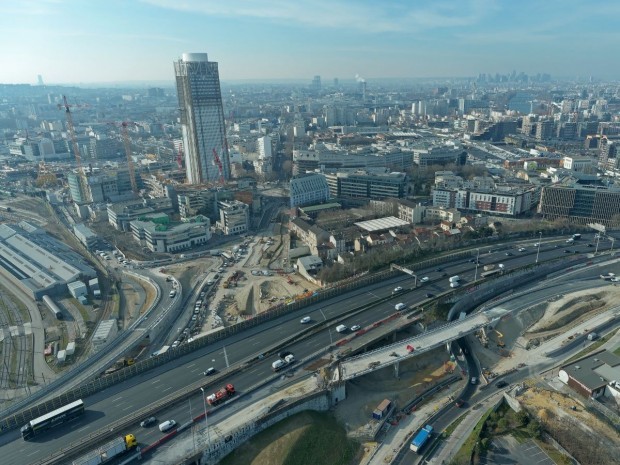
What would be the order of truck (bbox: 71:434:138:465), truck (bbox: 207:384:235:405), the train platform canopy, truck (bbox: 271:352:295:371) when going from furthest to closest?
the train platform canopy
truck (bbox: 271:352:295:371)
truck (bbox: 207:384:235:405)
truck (bbox: 71:434:138:465)

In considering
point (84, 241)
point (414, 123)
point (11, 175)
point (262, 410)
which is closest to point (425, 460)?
point (262, 410)

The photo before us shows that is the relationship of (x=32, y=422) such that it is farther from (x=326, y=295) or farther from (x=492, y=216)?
(x=492, y=216)

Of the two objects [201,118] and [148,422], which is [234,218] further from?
[148,422]

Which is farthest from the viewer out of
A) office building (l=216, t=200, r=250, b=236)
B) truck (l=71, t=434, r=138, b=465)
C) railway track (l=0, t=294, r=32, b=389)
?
office building (l=216, t=200, r=250, b=236)

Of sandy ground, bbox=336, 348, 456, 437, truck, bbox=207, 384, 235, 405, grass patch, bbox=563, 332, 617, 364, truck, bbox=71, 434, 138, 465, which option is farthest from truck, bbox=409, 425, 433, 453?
truck, bbox=71, 434, 138, 465

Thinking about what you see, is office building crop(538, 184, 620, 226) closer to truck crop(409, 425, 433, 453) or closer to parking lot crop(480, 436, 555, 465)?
parking lot crop(480, 436, 555, 465)

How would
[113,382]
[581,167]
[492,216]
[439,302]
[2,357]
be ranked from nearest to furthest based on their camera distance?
[113,382]
[2,357]
[439,302]
[492,216]
[581,167]
